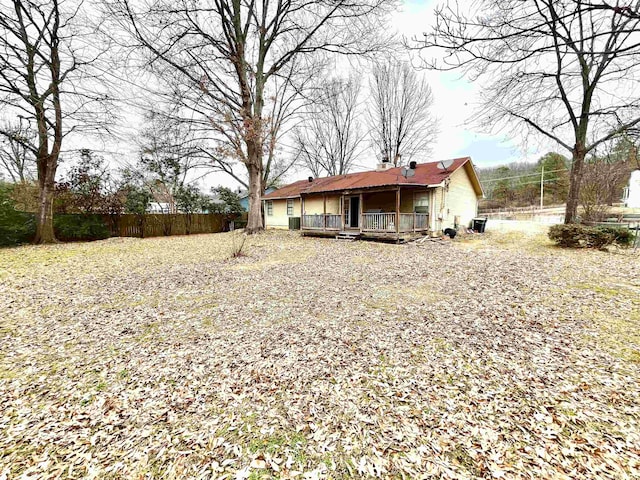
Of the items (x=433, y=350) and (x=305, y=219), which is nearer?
(x=433, y=350)

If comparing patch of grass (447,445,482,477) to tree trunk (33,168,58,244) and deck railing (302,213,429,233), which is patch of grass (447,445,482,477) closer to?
deck railing (302,213,429,233)

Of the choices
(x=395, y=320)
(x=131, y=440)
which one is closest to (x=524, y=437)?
(x=395, y=320)

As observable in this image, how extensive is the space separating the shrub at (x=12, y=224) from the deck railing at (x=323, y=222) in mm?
13423


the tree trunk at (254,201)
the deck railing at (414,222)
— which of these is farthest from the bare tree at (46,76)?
the deck railing at (414,222)

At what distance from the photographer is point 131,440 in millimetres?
2223

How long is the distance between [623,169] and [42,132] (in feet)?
103

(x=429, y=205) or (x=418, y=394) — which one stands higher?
(x=429, y=205)

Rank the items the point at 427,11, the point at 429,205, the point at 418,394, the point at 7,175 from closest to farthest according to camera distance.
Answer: the point at 418,394
the point at 427,11
the point at 429,205
the point at 7,175

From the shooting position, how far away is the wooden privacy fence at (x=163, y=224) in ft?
55.0

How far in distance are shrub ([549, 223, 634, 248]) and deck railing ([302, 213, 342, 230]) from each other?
952cm

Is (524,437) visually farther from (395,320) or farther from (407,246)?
(407,246)

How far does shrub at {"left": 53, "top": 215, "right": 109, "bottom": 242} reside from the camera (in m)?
14.0

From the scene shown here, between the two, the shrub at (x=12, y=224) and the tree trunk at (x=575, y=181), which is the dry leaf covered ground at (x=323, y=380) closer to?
the tree trunk at (x=575, y=181)

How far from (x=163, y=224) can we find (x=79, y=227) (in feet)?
15.9
